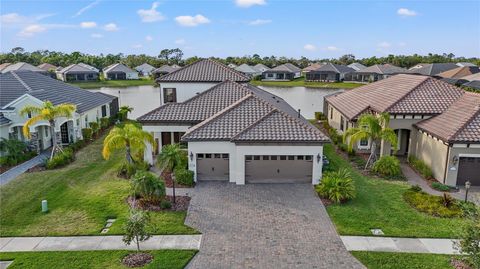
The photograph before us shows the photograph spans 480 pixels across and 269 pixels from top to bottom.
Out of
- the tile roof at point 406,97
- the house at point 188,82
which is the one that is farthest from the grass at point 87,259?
the house at point 188,82

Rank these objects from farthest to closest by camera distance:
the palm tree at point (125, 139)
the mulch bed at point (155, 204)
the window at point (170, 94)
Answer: the window at point (170, 94) → the palm tree at point (125, 139) → the mulch bed at point (155, 204)

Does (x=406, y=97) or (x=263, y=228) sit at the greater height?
(x=406, y=97)

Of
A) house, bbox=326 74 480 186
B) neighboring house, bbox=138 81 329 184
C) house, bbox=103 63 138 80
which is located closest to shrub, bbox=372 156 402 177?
house, bbox=326 74 480 186

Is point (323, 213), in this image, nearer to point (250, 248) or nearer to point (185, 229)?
point (250, 248)

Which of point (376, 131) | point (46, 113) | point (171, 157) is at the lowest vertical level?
point (171, 157)

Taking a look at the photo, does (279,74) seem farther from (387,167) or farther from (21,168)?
(21,168)

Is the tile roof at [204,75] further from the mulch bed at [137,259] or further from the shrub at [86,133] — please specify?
the mulch bed at [137,259]

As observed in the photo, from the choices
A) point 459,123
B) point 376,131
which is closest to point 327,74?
point 376,131
